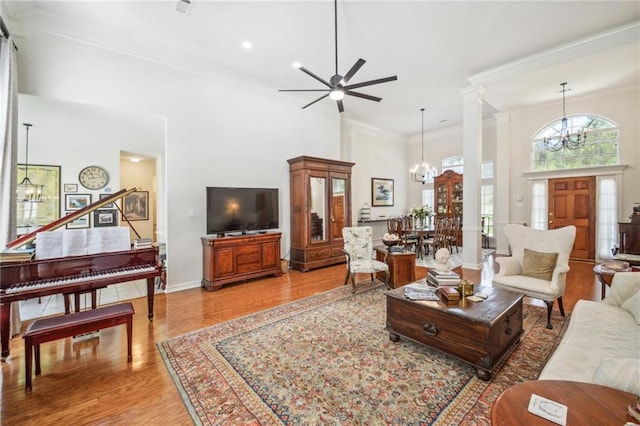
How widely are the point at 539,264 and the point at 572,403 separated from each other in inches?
103

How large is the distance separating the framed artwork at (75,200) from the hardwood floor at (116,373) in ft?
11.3

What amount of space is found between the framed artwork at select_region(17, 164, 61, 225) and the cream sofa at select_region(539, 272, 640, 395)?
302 inches

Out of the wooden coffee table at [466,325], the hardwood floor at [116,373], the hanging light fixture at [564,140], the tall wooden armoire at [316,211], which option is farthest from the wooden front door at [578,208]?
the wooden coffee table at [466,325]

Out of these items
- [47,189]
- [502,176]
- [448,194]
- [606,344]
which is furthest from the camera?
[448,194]

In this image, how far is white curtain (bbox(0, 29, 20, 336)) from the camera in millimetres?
2742

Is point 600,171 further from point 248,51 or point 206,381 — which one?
point 206,381

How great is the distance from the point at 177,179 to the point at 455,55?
189 inches

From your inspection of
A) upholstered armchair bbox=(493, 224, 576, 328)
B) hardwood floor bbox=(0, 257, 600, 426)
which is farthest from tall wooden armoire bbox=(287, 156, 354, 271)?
upholstered armchair bbox=(493, 224, 576, 328)

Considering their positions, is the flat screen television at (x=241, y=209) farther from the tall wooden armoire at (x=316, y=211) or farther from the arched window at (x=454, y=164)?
the arched window at (x=454, y=164)

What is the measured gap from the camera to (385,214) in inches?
342

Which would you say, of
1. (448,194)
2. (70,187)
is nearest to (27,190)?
(70,187)

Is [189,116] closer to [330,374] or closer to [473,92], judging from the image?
[330,374]

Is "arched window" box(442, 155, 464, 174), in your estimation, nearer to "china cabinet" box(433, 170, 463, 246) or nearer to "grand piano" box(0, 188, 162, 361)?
"china cabinet" box(433, 170, 463, 246)

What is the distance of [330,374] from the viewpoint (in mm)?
2094
